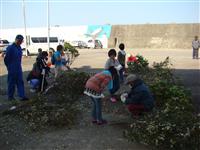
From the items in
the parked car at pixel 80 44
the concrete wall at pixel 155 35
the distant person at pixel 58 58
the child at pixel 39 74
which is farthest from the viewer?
the concrete wall at pixel 155 35

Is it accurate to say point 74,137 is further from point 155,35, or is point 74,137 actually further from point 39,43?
point 155,35

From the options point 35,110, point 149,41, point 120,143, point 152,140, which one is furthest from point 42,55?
point 149,41

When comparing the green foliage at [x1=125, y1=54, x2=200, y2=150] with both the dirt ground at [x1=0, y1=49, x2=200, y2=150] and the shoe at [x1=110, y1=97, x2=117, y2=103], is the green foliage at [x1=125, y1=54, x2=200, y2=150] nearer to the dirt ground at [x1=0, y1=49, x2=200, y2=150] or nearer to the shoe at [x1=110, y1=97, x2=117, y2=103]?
the dirt ground at [x1=0, y1=49, x2=200, y2=150]

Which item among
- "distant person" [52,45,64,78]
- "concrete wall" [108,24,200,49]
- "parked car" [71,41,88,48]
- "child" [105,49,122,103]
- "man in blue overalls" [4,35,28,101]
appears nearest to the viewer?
"child" [105,49,122,103]

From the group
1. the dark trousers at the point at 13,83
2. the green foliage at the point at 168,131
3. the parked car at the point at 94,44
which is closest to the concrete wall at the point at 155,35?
the parked car at the point at 94,44

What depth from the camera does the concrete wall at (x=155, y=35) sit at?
201 feet

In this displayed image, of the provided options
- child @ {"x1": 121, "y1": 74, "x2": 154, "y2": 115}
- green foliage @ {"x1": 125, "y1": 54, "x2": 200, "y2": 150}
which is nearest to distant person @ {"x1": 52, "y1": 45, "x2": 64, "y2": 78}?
child @ {"x1": 121, "y1": 74, "x2": 154, "y2": 115}

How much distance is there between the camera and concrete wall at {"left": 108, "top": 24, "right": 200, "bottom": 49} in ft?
201

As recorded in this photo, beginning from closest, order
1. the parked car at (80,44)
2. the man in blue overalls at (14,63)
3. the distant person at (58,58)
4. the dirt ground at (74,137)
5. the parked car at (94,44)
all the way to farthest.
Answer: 1. the dirt ground at (74,137)
2. the man in blue overalls at (14,63)
3. the distant person at (58,58)
4. the parked car at (94,44)
5. the parked car at (80,44)

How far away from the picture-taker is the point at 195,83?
1350cm

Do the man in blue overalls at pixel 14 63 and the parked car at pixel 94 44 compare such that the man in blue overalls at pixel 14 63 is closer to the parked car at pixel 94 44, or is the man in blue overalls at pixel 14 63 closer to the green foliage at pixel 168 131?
the green foliage at pixel 168 131

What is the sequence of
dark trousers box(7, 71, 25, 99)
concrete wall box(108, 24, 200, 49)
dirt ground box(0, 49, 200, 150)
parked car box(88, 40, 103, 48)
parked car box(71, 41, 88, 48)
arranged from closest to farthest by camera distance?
dirt ground box(0, 49, 200, 150) → dark trousers box(7, 71, 25, 99) → parked car box(88, 40, 103, 48) → parked car box(71, 41, 88, 48) → concrete wall box(108, 24, 200, 49)

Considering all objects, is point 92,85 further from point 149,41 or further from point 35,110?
point 149,41

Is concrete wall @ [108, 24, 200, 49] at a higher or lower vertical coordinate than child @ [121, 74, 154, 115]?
higher
